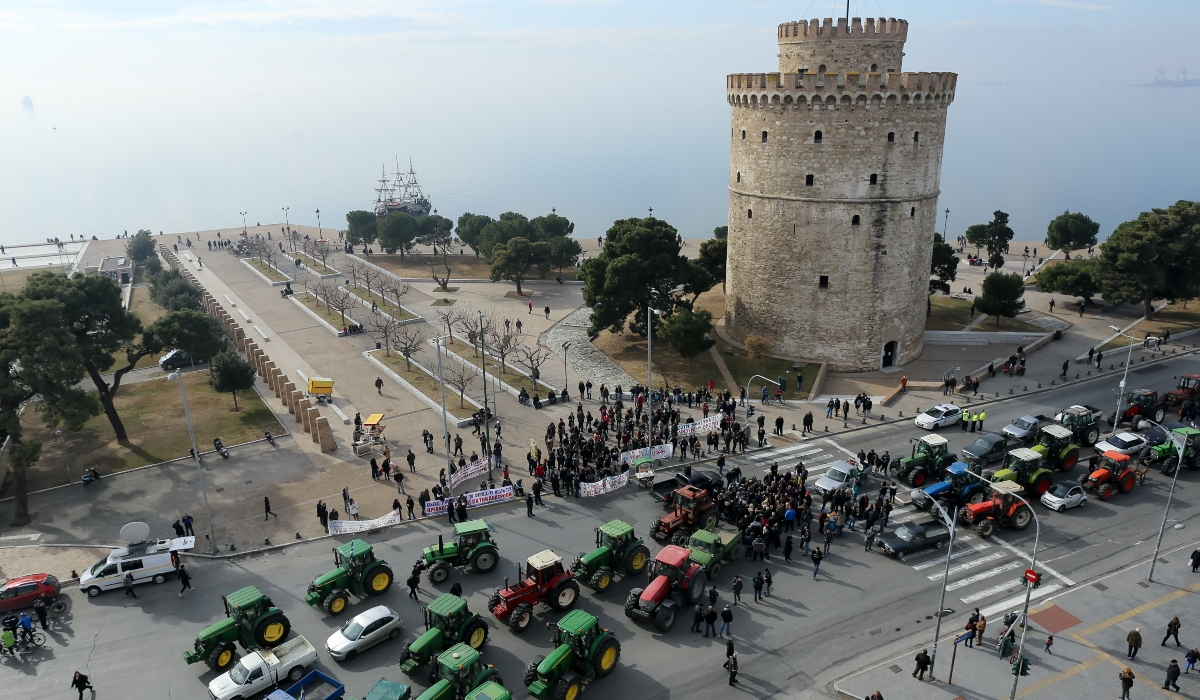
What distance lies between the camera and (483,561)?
25250 millimetres

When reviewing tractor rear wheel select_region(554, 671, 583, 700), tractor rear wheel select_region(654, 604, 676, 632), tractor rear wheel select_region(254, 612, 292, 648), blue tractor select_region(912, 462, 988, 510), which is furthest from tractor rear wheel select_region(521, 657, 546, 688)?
blue tractor select_region(912, 462, 988, 510)

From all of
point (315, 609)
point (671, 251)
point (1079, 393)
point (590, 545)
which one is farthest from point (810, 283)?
point (315, 609)

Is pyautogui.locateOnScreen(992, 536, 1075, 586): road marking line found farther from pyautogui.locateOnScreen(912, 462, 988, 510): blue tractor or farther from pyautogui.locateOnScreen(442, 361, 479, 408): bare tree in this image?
pyautogui.locateOnScreen(442, 361, 479, 408): bare tree

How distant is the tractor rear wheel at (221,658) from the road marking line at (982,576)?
2163 centimetres

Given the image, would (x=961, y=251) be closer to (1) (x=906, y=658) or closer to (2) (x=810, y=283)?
(2) (x=810, y=283)

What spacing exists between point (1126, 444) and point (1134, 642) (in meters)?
13.5

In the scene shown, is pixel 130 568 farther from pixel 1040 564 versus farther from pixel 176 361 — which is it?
pixel 176 361

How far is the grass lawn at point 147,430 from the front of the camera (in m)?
34.8

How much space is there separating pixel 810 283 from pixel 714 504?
20.2 metres

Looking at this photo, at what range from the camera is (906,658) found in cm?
2150

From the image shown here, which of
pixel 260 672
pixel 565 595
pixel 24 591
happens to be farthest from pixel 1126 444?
pixel 24 591

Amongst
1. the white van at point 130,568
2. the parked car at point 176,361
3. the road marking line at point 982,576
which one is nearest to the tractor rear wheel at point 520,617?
the white van at point 130,568

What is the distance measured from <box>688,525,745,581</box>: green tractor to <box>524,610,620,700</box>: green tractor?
4.49 meters

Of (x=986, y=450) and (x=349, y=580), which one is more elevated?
(x=986, y=450)
